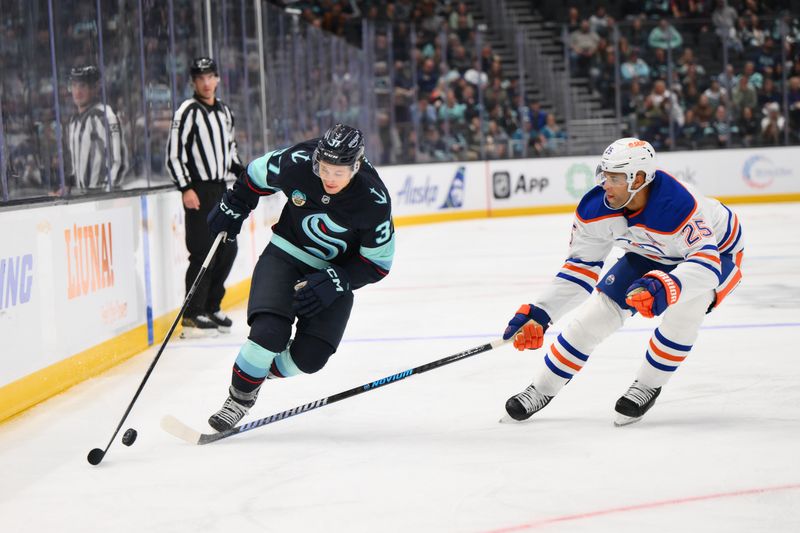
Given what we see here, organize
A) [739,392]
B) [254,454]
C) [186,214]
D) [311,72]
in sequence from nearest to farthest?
[254,454]
[739,392]
[186,214]
[311,72]

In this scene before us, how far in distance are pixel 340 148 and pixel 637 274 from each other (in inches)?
46.7

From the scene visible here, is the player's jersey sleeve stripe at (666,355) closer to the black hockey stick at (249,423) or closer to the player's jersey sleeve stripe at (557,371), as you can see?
the player's jersey sleeve stripe at (557,371)

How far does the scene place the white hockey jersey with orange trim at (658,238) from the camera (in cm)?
359

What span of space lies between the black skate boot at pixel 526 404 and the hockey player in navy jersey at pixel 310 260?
0.68 m

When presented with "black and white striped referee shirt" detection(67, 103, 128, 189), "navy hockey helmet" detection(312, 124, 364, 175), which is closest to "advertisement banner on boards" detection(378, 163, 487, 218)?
"black and white striped referee shirt" detection(67, 103, 128, 189)

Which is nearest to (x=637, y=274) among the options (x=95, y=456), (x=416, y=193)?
(x=95, y=456)

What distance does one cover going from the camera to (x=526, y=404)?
12.8 feet

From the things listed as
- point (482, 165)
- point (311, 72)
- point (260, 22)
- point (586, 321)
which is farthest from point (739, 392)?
point (482, 165)

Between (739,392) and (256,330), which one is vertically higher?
(256,330)

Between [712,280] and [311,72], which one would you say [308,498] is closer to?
[712,280]

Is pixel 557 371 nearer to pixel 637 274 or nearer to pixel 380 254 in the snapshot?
pixel 637 274

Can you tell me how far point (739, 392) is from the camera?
4.31 m

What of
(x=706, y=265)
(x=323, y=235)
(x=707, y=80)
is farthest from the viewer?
(x=707, y=80)

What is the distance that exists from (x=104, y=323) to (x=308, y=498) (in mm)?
2534
